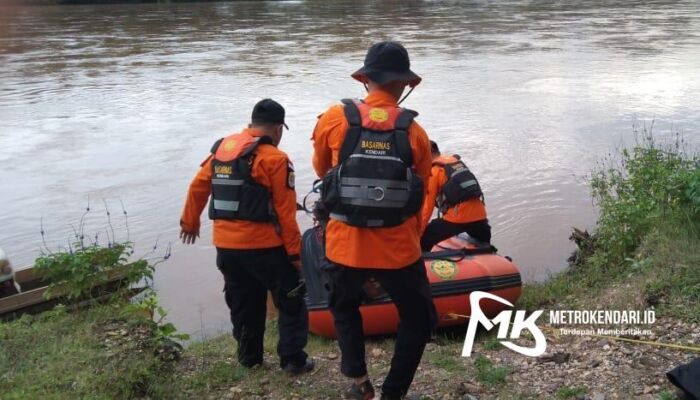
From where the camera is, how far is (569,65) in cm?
1862

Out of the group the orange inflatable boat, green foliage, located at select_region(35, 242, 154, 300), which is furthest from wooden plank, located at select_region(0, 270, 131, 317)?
the orange inflatable boat

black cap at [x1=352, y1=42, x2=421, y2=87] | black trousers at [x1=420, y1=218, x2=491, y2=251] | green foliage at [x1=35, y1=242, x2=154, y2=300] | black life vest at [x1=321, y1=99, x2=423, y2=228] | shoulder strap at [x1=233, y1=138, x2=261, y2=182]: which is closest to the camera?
black life vest at [x1=321, y1=99, x2=423, y2=228]

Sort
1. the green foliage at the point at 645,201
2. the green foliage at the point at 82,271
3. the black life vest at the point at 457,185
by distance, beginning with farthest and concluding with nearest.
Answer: the black life vest at the point at 457,185 < the green foliage at the point at 645,201 < the green foliage at the point at 82,271

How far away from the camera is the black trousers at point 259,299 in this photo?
4203 mm

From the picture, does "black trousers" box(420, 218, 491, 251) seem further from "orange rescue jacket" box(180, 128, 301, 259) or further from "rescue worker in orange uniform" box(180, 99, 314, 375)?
"orange rescue jacket" box(180, 128, 301, 259)

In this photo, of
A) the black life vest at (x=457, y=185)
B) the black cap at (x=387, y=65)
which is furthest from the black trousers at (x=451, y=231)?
the black cap at (x=387, y=65)

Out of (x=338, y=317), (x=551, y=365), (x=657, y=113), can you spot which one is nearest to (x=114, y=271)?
(x=338, y=317)

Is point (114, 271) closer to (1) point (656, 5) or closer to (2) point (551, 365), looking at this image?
(2) point (551, 365)

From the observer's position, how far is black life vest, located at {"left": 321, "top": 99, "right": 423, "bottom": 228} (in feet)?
10.9

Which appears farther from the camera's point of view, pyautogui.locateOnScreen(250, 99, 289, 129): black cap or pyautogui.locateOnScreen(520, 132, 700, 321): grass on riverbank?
pyautogui.locateOnScreen(520, 132, 700, 321): grass on riverbank

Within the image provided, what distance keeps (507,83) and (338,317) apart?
44.1 feet

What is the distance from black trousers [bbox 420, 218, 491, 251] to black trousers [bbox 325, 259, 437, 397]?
2.65 metres

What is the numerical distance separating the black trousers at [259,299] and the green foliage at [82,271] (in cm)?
106

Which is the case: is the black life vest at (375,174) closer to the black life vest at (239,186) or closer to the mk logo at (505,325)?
the black life vest at (239,186)
